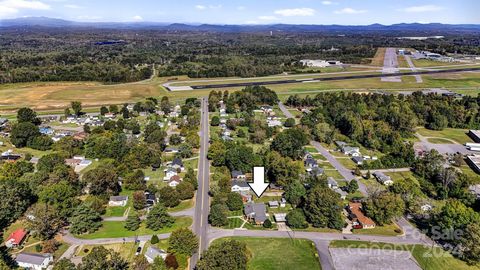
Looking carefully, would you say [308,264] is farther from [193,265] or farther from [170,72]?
[170,72]

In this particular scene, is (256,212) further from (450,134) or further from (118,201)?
(450,134)

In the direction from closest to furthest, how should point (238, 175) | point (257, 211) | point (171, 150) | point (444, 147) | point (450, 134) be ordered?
point (257, 211) < point (238, 175) < point (171, 150) < point (444, 147) < point (450, 134)

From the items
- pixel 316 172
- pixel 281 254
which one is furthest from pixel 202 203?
pixel 316 172

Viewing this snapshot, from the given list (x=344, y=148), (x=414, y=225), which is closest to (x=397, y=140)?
(x=344, y=148)

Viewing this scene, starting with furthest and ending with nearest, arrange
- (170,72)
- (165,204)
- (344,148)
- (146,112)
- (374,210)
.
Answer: (170,72) < (146,112) < (344,148) < (165,204) < (374,210)

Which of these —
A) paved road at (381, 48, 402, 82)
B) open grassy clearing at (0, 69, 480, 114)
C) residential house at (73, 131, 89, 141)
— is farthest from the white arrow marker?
paved road at (381, 48, 402, 82)

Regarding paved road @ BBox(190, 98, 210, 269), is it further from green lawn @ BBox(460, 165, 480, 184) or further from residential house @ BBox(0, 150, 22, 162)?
green lawn @ BBox(460, 165, 480, 184)
